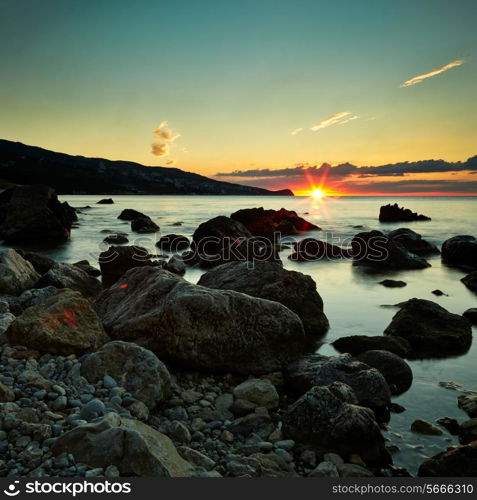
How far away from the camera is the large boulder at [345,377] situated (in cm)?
595

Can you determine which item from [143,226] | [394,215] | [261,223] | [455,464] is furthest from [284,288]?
[394,215]

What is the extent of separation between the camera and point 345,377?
6184 mm

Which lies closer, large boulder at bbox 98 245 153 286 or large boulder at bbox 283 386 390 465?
large boulder at bbox 283 386 390 465

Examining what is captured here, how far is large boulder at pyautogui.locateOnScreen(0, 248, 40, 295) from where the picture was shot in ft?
35.3

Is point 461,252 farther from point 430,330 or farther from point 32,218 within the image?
point 32,218

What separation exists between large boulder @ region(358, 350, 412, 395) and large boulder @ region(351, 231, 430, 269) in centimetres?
1209

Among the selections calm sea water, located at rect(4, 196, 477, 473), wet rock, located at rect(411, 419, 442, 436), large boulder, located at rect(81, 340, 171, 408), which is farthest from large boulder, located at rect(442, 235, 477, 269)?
large boulder, located at rect(81, 340, 171, 408)

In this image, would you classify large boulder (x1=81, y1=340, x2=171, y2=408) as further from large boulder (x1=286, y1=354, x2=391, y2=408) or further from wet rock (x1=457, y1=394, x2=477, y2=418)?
wet rock (x1=457, y1=394, x2=477, y2=418)

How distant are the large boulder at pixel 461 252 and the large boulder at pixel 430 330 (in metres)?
11.8

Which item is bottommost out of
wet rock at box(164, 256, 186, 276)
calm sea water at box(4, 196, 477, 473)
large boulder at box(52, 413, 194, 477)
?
calm sea water at box(4, 196, 477, 473)

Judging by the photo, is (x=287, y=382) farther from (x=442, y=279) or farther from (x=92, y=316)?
(x=442, y=279)

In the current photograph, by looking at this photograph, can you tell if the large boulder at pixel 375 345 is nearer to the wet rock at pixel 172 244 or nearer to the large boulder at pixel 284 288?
the large boulder at pixel 284 288

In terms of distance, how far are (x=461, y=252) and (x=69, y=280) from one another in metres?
17.2

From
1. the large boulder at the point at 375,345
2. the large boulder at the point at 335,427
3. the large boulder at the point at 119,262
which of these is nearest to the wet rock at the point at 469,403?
the large boulder at the point at 375,345
